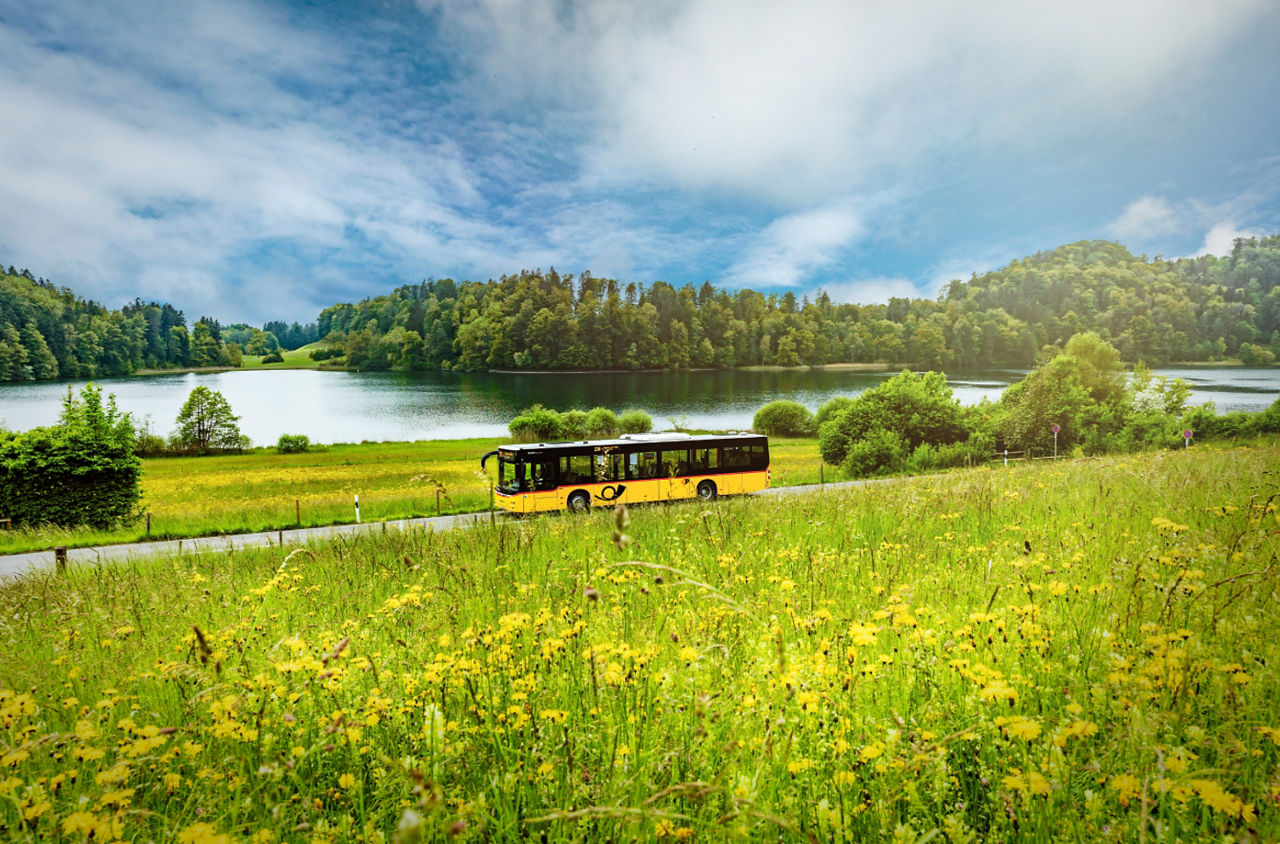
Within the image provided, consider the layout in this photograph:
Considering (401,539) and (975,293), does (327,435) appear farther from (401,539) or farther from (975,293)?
(975,293)

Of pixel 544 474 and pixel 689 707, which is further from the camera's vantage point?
pixel 544 474

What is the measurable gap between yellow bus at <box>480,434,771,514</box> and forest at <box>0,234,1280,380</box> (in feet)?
245

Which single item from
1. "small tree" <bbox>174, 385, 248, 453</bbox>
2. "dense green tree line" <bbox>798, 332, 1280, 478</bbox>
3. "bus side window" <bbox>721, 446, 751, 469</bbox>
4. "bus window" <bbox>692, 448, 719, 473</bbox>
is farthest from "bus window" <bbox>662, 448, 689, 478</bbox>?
"small tree" <bbox>174, 385, 248, 453</bbox>

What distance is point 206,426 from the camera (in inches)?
2159

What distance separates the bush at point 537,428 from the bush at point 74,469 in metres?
A: 37.8

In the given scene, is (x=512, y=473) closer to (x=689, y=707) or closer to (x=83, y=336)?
(x=689, y=707)

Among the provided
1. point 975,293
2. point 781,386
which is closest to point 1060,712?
point 781,386

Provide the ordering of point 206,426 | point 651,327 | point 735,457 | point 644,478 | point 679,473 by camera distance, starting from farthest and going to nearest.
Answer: point 651,327
point 206,426
point 735,457
point 679,473
point 644,478

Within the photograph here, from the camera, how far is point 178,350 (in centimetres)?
14838

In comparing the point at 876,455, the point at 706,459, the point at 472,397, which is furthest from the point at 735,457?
the point at 472,397

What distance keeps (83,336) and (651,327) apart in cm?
11677

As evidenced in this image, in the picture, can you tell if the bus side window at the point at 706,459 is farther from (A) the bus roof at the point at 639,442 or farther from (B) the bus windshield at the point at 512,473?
(B) the bus windshield at the point at 512,473

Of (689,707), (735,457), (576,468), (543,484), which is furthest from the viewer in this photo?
(735,457)

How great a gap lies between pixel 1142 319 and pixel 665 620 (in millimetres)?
88652
